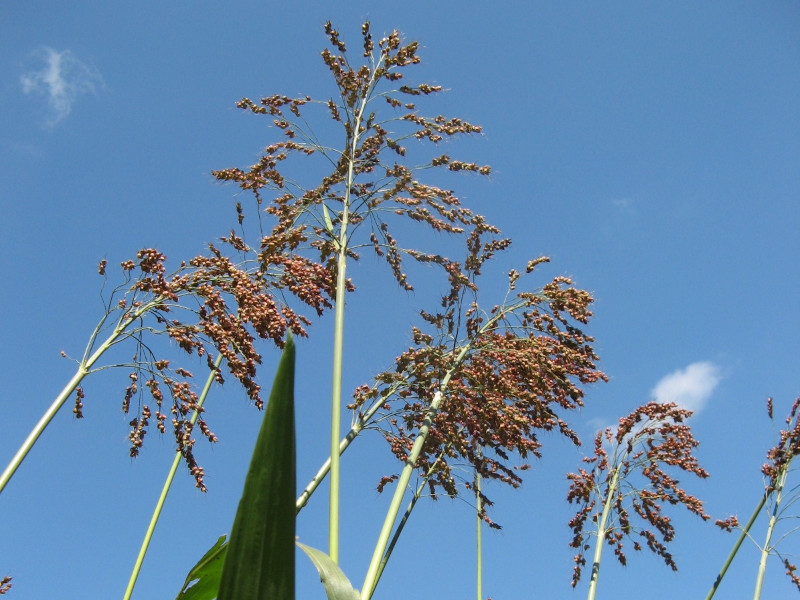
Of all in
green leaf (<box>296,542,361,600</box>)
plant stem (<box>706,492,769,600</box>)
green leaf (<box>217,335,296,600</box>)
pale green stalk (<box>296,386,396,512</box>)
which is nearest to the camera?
green leaf (<box>217,335,296,600</box>)

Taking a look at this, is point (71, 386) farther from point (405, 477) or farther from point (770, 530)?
point (770, 530)

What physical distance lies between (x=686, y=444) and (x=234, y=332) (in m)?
4.14

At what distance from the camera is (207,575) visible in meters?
1.38

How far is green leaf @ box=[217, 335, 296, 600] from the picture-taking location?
0.80 meters

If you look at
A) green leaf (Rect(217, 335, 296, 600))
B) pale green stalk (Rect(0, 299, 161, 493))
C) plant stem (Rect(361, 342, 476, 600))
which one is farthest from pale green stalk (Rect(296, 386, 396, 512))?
green leaf (Rect(217, 335, 296, 600))

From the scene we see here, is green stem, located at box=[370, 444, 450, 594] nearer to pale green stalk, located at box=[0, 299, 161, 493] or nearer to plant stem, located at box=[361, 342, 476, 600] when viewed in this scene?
plant stem, located at box=[361, 342, 476, 600]

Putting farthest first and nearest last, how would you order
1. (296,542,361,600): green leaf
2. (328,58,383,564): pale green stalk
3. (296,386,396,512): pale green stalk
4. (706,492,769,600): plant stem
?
1. (706,492,769,600): plant stem
2. (296,386,396,512): pale green stalk
3. (328,58,383,564): pale green stalk
4. (296,542,361,600): green leaf

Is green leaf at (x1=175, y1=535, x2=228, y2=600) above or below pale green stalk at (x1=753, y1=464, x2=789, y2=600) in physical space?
below

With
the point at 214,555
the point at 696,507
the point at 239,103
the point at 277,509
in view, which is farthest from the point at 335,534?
the point at 696,507

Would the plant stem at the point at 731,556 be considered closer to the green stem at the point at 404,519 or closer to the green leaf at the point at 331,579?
the green stem at the point at 404,519

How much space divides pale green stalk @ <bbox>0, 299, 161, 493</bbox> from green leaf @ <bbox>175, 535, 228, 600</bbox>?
4.16ft

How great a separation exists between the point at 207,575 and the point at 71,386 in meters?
1.55

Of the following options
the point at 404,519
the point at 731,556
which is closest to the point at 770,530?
the point at 731,556

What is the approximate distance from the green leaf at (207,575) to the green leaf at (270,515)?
1.74 feet
